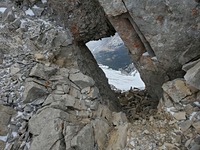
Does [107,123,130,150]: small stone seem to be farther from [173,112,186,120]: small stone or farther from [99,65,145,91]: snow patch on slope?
[99,65,145,91]: snow patch on slope

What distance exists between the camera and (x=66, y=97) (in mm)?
7344

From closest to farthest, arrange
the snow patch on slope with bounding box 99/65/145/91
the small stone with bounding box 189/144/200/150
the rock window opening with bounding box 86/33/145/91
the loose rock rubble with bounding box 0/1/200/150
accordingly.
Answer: the small stone with bounding box 189/144/200/150
the loose rock rubble with bounding box 0/1/200/150
the snow patch on slope with bounding box 99/65/145/91
the rock window opening with bounding box 86/33/145/91

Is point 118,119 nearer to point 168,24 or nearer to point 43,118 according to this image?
point 43,118

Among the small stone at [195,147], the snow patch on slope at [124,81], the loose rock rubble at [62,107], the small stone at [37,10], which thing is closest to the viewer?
the small stone at [195,147]

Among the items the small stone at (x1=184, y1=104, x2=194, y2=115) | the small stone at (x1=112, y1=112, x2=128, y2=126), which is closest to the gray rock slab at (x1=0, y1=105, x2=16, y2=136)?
the small stone at (x1=112, y1=112, x2=128, y2=126)

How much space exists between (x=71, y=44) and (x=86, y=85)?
83.3 inches

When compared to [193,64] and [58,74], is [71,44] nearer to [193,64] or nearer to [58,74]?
[58,74]

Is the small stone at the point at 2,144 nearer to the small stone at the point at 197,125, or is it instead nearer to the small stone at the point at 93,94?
the small stone at the point at 93,94

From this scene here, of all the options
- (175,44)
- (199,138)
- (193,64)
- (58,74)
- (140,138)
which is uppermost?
(58,74)

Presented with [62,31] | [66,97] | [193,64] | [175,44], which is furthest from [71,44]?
[193,64]

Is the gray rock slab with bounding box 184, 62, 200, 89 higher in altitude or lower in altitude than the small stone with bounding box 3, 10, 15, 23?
lower

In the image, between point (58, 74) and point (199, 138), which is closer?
point (199, 138)

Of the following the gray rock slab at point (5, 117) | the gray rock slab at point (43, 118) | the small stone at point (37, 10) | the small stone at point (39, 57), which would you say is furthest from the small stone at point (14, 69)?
the small stone at point (37, 10)

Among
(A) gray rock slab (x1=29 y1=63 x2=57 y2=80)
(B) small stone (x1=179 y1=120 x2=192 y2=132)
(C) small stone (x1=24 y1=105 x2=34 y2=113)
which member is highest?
(A) gray rock slab (x1=29 y1=63 x2=57 y2=80)
